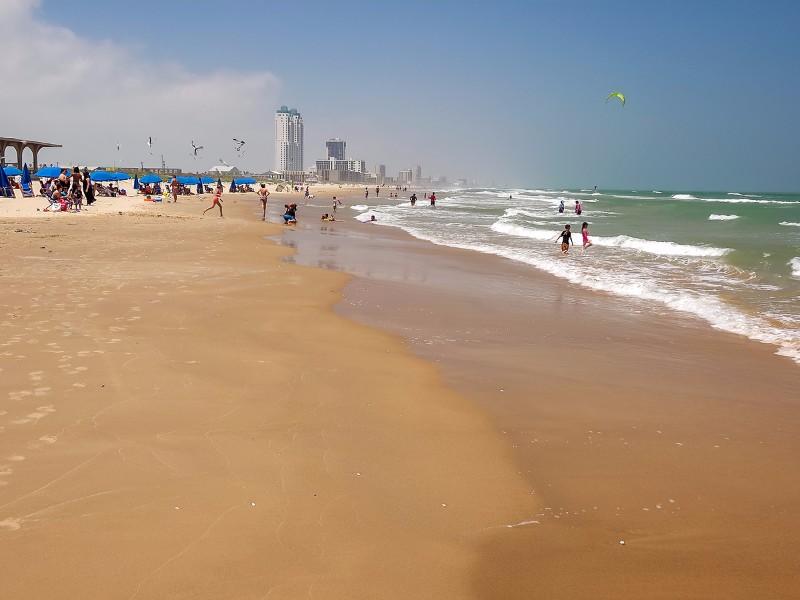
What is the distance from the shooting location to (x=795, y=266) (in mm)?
16656

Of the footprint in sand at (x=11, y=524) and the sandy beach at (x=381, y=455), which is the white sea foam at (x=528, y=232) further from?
the footprint in sand at (x=11, y=524)

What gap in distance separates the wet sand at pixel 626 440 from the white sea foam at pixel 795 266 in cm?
747

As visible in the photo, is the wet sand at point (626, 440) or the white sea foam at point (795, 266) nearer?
the wet sand at point (626, 440)

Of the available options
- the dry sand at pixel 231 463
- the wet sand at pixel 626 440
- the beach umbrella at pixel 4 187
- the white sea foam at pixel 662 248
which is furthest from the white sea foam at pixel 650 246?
the beach umbrella at pixel 4 187

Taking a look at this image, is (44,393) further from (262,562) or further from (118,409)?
(262,562)

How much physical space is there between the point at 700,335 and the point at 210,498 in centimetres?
759

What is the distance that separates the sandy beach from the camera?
3006 millimetres

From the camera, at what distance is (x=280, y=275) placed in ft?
41.8

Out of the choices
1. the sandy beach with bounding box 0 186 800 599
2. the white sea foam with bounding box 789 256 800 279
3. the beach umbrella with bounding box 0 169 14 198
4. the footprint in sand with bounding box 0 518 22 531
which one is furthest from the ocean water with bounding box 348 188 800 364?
the beach umbrella with bounding box 0 169 14 198

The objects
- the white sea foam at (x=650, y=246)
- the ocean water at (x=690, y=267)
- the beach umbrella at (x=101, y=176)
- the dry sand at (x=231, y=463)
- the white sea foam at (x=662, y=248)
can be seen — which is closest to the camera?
the dry sand at (x=231, y=463)

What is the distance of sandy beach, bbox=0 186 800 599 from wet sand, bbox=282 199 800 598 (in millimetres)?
22

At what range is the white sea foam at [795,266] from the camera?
15.4 meters

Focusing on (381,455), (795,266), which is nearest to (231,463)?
(381,455)

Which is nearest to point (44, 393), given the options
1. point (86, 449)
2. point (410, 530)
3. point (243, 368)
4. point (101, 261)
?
point (86, 449)
